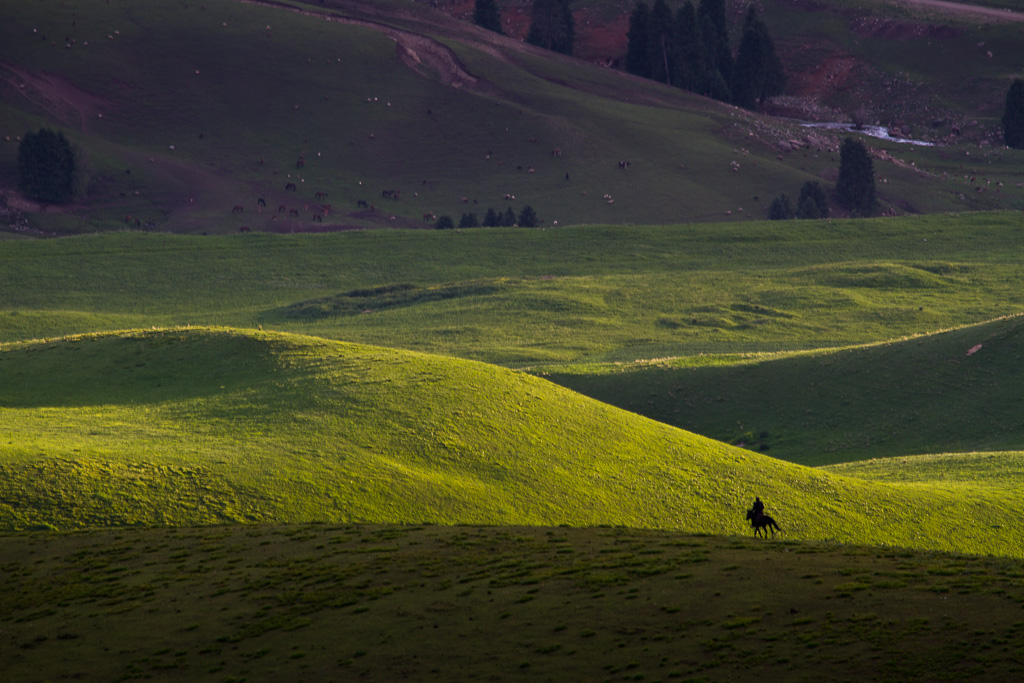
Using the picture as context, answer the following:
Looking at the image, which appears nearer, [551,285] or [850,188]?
[551,285]

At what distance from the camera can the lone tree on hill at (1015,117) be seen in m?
185

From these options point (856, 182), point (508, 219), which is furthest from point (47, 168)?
point (856, 182)

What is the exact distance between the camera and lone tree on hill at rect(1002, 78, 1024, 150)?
606ft

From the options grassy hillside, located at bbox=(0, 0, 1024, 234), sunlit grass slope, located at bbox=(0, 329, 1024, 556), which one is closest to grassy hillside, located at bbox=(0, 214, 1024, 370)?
sunlit grass slope, located at bbox=(0, 329, 1024, 556)

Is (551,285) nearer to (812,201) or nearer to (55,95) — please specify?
(812,201)

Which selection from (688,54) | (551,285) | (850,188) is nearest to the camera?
(551,285)

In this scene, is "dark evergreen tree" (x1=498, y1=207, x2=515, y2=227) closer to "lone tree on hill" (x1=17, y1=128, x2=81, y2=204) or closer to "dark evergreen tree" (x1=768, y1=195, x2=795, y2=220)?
"dark evergreen tree" (x1=768, y1=195, x2=795, y2=220)

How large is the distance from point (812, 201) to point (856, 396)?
308 feet

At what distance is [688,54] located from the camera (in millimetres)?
198375

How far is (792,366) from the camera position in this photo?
55656mm

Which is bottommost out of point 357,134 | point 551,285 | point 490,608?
point 551,285

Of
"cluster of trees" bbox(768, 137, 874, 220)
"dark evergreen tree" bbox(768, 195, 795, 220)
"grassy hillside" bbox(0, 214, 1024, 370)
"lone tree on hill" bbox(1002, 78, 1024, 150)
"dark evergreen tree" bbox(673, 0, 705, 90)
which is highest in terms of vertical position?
"dark evergreen tree" bbox(673, 0, 705, 90)

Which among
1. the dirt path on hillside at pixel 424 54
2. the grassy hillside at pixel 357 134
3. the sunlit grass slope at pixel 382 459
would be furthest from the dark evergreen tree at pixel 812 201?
the sunlit grass slope at pixel 382 459

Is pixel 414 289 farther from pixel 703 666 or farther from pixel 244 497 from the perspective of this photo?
pixel 703 666
